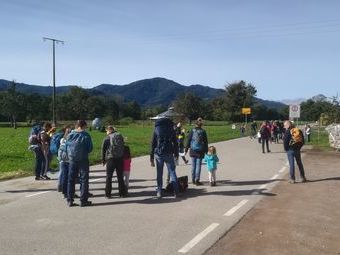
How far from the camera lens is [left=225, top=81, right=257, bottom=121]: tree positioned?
123250 millimetres

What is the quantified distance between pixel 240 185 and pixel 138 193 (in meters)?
2.91

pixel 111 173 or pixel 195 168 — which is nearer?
pixel 111 173

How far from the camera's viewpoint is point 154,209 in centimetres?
980

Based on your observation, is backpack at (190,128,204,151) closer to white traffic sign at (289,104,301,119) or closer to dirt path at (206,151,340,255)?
dirt path at (206,151,340,255)

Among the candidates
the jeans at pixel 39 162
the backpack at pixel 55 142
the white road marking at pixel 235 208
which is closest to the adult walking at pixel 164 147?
the white road marking at pixel 235 208

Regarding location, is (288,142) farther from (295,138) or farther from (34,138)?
(34,138)

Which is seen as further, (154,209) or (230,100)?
(230,100)

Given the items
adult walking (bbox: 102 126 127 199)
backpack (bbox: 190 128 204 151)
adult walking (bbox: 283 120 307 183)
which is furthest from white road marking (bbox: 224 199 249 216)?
adult walking (bbox: 283 120 307 183)

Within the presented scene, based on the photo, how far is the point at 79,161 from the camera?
10.2 meters

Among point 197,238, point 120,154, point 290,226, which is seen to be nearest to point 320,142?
point 120,154

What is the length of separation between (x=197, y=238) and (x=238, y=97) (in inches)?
4742

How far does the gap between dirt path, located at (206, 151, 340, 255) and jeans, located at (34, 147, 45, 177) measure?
20.9 ft

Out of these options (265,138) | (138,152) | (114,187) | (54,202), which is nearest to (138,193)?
(114,187)

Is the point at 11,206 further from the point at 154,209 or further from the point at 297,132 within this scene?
the point at 297,132
